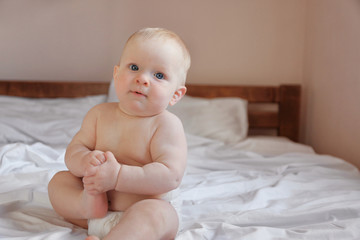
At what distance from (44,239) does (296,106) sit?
1830 millimetres

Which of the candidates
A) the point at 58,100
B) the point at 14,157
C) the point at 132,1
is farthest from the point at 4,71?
the point at 14,157

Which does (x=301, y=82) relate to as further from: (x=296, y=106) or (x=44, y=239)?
(x=44, y=239)

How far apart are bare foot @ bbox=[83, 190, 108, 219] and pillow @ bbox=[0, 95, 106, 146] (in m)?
1.00

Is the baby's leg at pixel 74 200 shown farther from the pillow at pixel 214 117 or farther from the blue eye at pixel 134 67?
the pillow at pixel 214 117

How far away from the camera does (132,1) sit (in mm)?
2342

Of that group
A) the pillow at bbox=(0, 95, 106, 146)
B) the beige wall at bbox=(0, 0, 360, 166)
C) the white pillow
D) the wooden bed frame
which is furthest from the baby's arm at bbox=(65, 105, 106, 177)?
the beige wall at bbox=(0, 0, 360, 166)

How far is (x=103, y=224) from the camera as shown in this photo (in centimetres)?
85

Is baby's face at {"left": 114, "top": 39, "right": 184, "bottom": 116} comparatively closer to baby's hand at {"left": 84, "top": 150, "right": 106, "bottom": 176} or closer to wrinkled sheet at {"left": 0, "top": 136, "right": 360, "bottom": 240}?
baby's hand at {"left": 84, "top": 150, "right": 106, "bottom": 176}

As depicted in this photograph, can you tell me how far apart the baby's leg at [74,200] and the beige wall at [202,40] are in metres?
1.54

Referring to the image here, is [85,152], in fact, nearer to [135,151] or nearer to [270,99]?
[135,151]

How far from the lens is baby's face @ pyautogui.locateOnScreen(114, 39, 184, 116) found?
0.86 metres

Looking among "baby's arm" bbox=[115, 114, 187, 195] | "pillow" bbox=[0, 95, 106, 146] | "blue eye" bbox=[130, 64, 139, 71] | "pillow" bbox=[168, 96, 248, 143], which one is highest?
"blue eye" bbox=[130, 64, 139, 71]

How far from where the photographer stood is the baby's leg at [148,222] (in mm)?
738

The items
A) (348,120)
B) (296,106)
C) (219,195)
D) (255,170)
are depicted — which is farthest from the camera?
(296,106)
